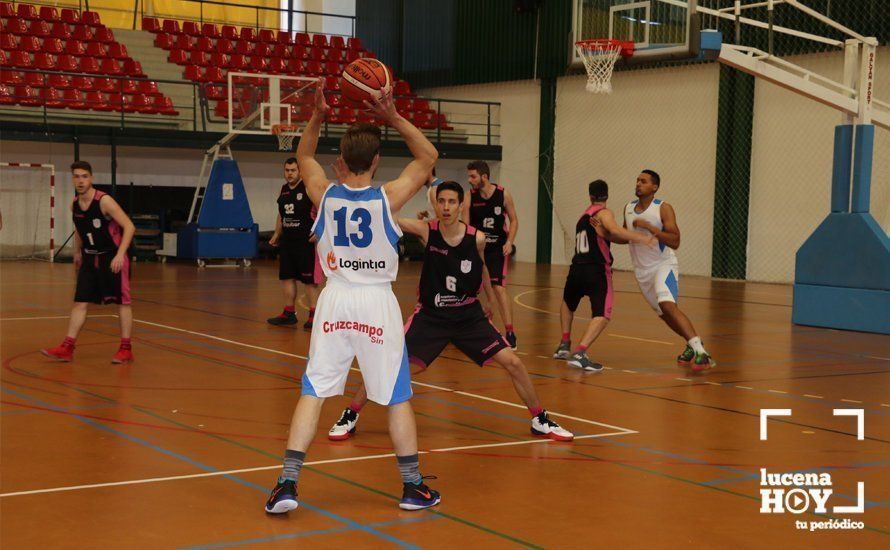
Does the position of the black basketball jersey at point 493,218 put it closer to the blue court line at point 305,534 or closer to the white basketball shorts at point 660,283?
the white basketball shorts at point 660,283

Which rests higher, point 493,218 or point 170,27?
point 170,27

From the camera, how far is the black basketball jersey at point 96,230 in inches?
385

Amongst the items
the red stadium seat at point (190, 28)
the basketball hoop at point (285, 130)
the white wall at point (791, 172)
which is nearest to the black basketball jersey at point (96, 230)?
the basketball hoop at point (285, 130)

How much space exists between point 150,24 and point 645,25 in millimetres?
18649

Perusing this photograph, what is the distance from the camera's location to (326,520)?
5.03 m

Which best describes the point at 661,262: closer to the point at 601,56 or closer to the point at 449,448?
the point at 449,448

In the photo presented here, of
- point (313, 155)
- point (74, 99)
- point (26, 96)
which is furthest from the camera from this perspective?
point (74, 99)

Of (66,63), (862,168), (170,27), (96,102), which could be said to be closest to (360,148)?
(862,168)

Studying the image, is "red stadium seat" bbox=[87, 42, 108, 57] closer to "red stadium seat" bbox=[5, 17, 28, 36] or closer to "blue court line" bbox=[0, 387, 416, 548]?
"red stadium seat" bbox=[5, 17, 28, 36]

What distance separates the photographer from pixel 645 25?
597 inches

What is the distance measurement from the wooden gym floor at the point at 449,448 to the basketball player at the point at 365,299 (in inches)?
16.4

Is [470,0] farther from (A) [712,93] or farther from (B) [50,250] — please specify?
(B) [50,250]

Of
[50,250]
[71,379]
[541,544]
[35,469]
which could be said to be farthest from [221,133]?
[541,544]

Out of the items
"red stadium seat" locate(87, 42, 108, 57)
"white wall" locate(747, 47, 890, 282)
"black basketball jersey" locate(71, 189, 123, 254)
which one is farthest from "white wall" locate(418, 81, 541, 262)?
"black basketball jersey" locate(71, 189, 123, 254)
